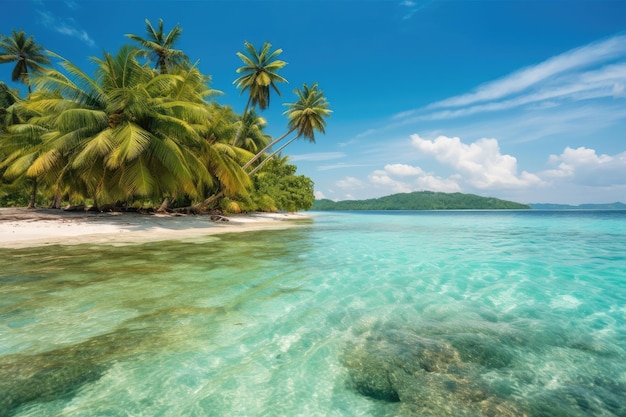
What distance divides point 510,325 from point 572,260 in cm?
680

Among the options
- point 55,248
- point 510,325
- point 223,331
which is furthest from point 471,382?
point 55,248

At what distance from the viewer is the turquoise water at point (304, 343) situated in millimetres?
2129

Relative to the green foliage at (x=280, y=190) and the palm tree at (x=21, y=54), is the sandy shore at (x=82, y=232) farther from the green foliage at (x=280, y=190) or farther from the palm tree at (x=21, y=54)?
the palm tree at (x=21, y=54)

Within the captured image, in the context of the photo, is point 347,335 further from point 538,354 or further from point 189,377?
point 538,354

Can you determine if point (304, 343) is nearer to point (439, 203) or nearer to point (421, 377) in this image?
point (421, 377)

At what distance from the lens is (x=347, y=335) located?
3283 mm

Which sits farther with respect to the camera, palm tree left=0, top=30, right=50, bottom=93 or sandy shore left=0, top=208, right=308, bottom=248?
palm tree left=0, top=30, right=50, bottom=93

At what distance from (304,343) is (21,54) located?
45.0 meters

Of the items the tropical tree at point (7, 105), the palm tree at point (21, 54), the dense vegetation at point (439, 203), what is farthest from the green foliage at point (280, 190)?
the dense vegetation at point (439, 203)

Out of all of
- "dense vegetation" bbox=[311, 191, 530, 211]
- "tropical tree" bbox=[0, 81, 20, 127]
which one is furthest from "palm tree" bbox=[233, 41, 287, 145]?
"dense vegetation" bbox=[311, 191, 530, 211]

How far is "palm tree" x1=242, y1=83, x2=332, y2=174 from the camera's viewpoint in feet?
93.6

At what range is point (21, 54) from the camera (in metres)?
31.7

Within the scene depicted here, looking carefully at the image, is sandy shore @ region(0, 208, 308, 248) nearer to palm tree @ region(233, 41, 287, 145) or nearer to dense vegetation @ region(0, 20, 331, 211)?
dense vegetation @ region(0, 20, 331, 211)

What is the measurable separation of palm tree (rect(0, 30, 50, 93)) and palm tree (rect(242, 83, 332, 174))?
2660 cm
